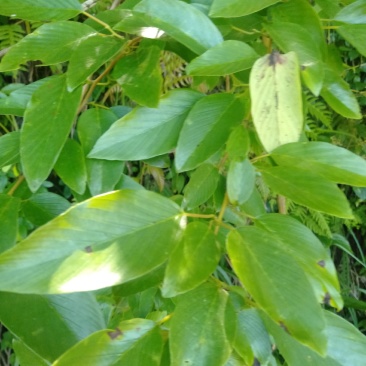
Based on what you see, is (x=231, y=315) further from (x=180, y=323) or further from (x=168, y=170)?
(x=168, y=170)

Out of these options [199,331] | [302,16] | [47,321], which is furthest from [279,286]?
[302,16]

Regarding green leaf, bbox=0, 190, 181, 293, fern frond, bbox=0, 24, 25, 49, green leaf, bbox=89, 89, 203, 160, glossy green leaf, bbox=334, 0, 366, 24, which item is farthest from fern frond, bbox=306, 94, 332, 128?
green leaf, bbox=0, 190, 181, 293

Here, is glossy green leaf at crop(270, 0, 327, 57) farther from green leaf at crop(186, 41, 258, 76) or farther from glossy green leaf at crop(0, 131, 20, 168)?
glossy green leaf at crop(0, 131, 20, 168)

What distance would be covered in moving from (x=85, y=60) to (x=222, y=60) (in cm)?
12

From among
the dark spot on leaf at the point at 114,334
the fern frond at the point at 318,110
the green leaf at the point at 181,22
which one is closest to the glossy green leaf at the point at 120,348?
the dark spot on leaf at the point at 114,334

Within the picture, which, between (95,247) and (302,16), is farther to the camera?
(302,16)

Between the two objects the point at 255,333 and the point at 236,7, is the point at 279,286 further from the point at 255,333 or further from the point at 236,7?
the point at 236,7

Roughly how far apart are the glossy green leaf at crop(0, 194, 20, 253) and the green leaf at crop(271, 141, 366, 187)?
0.20 metres

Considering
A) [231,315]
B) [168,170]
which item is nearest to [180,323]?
[231,315]

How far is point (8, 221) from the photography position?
39cm

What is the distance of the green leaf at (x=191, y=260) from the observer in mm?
296

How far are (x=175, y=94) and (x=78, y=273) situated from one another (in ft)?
0.61

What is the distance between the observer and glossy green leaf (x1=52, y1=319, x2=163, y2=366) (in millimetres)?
300

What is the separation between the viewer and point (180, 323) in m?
0.30
